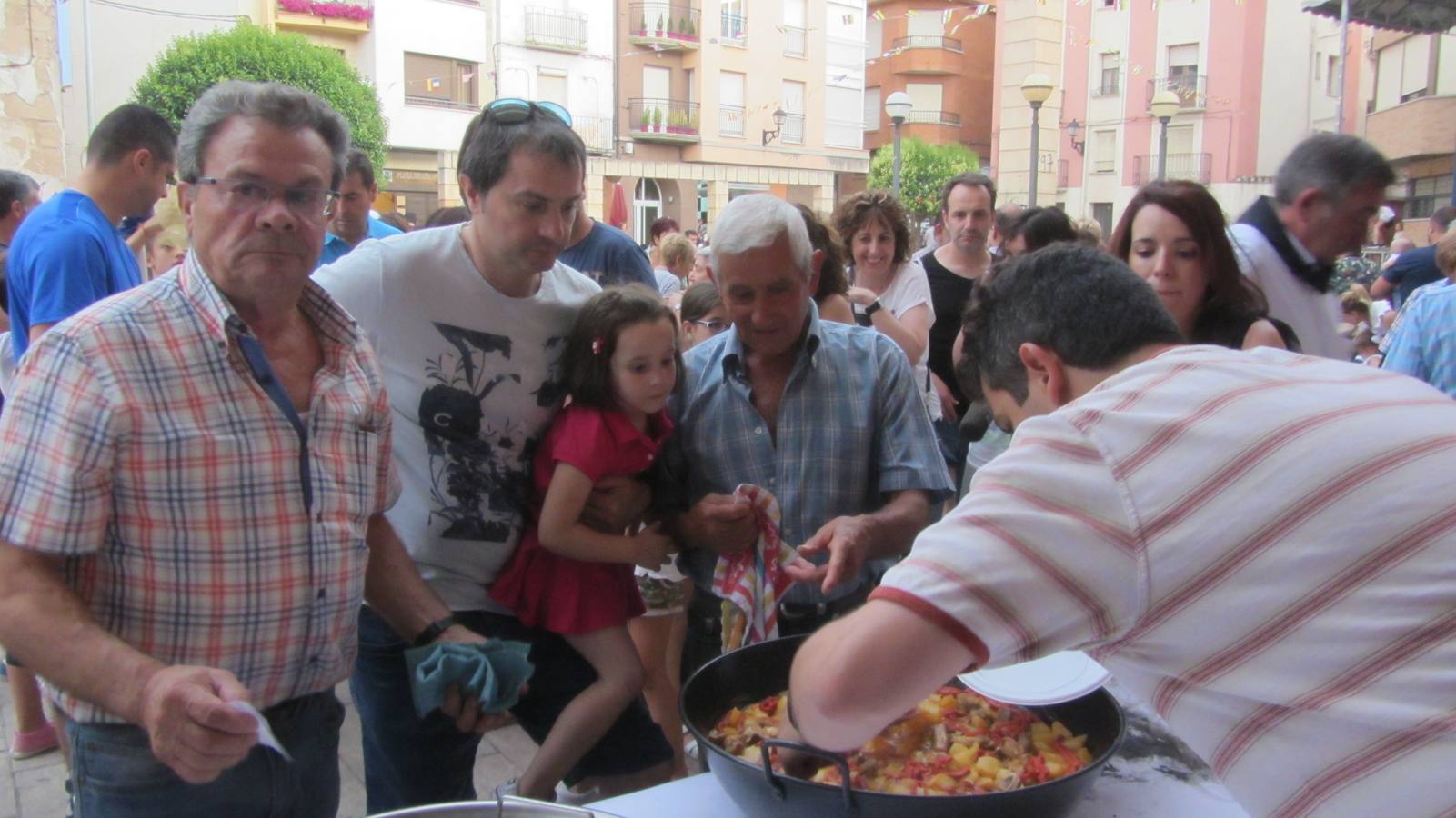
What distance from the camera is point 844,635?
113 cm

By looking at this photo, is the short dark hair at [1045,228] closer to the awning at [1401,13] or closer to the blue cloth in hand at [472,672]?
the blue cloth in hand at [472,672]

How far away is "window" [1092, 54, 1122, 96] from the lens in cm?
2743

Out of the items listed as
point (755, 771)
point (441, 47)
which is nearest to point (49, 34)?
point (755, 771)

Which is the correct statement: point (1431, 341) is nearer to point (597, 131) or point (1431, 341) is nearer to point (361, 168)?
point (361, 168)

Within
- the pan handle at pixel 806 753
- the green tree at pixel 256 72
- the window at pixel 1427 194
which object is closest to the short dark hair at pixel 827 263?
the pan handle at pixel 806 753

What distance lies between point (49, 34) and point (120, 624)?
9966 millimetres

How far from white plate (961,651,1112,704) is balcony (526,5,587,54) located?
2552 cm

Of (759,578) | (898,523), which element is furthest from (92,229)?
(898,523)

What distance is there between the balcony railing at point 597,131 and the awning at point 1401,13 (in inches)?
746

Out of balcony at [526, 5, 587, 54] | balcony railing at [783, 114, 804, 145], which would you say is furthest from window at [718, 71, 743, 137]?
balcony at [526, 5, 587, 54]

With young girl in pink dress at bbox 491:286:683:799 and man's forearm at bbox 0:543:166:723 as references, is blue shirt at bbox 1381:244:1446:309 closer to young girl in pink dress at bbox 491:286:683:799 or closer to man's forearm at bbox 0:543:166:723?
young girl in pink dress at bbox 491:286:683:799

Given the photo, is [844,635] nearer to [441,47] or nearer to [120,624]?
[120,624]

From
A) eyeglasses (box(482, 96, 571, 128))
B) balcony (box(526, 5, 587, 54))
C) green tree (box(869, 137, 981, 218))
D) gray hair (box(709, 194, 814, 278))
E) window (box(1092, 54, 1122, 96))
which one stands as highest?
balcony (box(526, 5, 587, 54))

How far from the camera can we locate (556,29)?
84.5 ft
